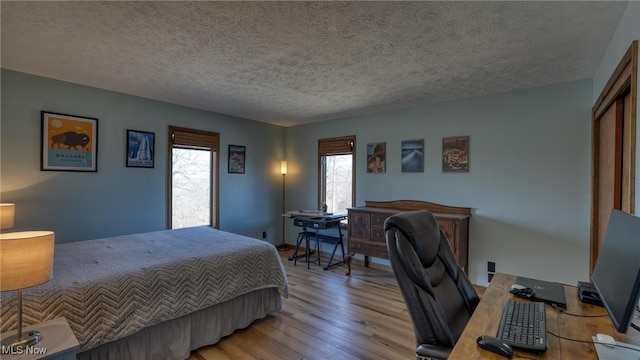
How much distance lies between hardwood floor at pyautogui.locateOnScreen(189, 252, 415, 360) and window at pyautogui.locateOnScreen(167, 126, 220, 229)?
1.84 m

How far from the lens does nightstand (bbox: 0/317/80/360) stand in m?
1.30

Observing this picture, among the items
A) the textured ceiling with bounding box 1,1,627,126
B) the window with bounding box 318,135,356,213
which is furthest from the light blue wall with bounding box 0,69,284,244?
the window with bounding box 318,135,356,213

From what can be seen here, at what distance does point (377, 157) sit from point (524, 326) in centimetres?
341

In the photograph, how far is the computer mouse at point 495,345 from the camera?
0.96m

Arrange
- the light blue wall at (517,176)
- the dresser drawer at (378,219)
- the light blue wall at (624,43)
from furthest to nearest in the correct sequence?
1. the dresser drawer at (378,219)
2. the light blue wall at (517,176)
3. the light blue wall at (624,43)

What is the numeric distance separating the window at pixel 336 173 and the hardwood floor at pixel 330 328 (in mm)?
1532

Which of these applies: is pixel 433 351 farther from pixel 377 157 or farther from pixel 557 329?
pixel 377 157

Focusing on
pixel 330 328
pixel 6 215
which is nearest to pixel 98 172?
pixel 6 215

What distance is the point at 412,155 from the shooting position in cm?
407

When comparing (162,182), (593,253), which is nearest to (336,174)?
(162,182)

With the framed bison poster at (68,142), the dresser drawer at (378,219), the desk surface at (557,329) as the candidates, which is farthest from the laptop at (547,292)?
the framed bison poster at (68,142)

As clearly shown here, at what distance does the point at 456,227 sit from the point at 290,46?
8.34 ft

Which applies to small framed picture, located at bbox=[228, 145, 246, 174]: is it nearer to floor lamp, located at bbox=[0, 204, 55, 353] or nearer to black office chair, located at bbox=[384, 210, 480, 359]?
floor lamp, located at bbox=[0, 204, 55, 353]

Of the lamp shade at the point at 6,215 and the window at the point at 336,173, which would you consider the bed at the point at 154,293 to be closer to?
the lamp shade at the point at 6,215
